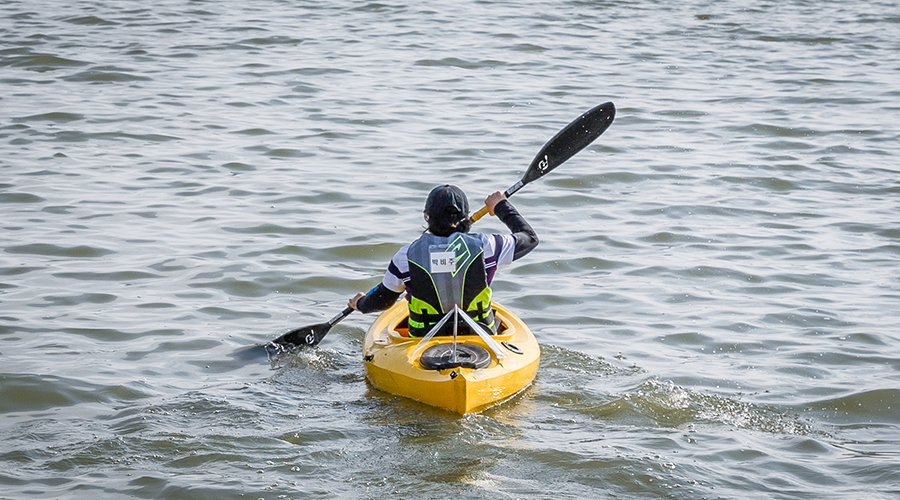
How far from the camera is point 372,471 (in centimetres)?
456

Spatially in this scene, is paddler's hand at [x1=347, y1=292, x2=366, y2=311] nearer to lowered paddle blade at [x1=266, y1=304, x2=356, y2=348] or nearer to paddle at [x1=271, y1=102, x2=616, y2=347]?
lowered paddle blade at [x1=266, y1=304, x2=356, y2=348]

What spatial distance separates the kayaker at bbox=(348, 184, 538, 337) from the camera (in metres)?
5.28

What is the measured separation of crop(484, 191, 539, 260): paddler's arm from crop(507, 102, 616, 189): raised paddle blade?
89 cm

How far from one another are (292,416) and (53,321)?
2.26m

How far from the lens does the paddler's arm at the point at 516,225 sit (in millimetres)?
5605

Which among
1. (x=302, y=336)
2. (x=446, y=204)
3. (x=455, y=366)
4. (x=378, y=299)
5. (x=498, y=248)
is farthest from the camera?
(x=302, y=336)

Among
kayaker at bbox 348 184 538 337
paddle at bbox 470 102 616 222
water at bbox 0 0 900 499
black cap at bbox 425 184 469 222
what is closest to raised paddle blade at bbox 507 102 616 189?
paddle at bbox 470 102 616 222

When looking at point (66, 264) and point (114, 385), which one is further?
point (66, 264)

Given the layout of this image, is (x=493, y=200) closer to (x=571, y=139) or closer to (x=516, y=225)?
(x=516, y=225)

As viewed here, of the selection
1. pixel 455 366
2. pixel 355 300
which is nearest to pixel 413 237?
pixel 355 300

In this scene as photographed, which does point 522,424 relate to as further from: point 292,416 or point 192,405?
point 192,405

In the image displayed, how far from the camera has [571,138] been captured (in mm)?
6898

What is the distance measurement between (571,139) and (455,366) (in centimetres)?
237

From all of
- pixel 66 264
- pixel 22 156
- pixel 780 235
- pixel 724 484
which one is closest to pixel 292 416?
pixel 724 484
